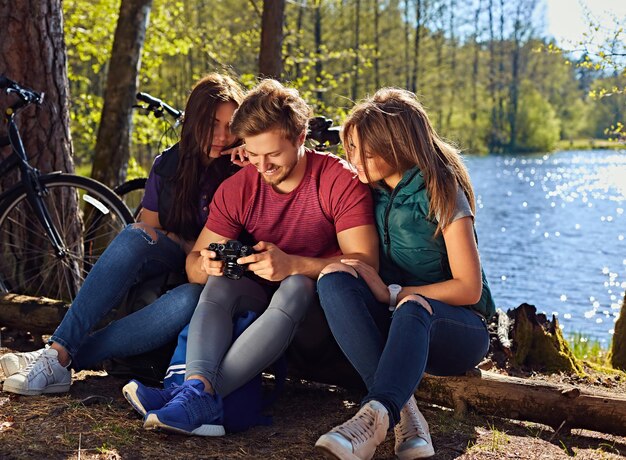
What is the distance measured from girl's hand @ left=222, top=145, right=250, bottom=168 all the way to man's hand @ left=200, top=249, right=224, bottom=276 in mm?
535

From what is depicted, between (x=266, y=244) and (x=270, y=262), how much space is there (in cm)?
9

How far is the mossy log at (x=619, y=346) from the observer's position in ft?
18.1

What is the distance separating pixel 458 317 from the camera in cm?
321

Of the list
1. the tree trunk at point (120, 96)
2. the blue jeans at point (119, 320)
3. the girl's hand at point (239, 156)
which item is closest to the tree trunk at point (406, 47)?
the tree trunk at point (120, 96)

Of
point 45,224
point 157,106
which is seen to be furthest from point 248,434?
point 157,106

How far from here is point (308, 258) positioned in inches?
135

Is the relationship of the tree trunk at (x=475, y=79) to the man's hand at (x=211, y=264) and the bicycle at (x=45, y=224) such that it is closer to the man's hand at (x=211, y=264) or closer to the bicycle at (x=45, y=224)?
the bicycle at (x=45, y=224)

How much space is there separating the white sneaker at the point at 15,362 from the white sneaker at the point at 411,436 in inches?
63.5

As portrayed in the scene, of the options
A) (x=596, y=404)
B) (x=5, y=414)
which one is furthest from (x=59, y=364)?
(x=596, y=404)

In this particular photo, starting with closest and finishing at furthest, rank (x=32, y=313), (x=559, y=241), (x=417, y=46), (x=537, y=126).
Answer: (x=32, y=313) → (x=559, y=241) → (x=417, y=46) → (x=537, y=126)

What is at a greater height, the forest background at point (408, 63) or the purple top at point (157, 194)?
the forest background at point (408, 63)

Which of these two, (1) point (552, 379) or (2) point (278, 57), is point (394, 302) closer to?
(1) point (552, 379)

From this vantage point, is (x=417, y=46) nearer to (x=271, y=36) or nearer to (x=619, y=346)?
(x=271, y=36)

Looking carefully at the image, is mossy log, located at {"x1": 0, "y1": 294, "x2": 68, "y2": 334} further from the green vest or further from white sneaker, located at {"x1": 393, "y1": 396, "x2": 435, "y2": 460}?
white sneaker, located at {"x1": 393, "y1": 396, "x2": 435, "y2": 460}
